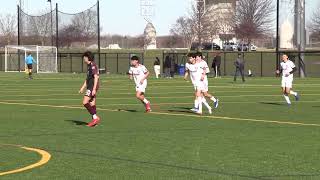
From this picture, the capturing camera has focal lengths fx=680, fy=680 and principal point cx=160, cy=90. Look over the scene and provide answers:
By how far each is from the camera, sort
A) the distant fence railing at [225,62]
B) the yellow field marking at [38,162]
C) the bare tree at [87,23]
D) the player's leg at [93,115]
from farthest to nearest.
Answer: the bare tree at [87,23], the distant fence railing at [225,62], the player's leg at [93,115], the yellow field marking at [38,162]

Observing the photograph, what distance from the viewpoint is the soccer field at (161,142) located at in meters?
9.84

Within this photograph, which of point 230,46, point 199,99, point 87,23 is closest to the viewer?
point 199,99

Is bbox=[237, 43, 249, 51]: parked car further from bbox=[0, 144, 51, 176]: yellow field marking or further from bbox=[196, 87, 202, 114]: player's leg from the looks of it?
bbox=[0, 144, 51, 176]: yellow field marking

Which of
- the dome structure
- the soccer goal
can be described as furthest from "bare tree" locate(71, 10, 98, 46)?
the dome structure

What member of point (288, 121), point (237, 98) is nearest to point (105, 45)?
point (237, 98)

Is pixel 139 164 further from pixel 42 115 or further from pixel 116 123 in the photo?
pixel 42 115

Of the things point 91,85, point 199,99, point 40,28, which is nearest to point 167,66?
point 40,28

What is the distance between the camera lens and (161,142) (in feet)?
43.1

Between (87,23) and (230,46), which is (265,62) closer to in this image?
(87,23)

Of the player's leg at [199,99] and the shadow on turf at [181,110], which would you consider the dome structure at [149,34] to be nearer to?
the shadow on turf at [181,110]

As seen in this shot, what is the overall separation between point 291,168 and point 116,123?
751 centimetres

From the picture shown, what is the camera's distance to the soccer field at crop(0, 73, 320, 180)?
9844mm

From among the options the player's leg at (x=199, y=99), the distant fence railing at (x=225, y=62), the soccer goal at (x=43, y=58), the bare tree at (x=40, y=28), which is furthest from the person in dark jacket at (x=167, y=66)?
the player's leg at (x=199, y=99)

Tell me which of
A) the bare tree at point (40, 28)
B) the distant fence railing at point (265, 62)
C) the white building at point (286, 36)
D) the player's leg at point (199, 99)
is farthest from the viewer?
the white building at point (286, 36)
